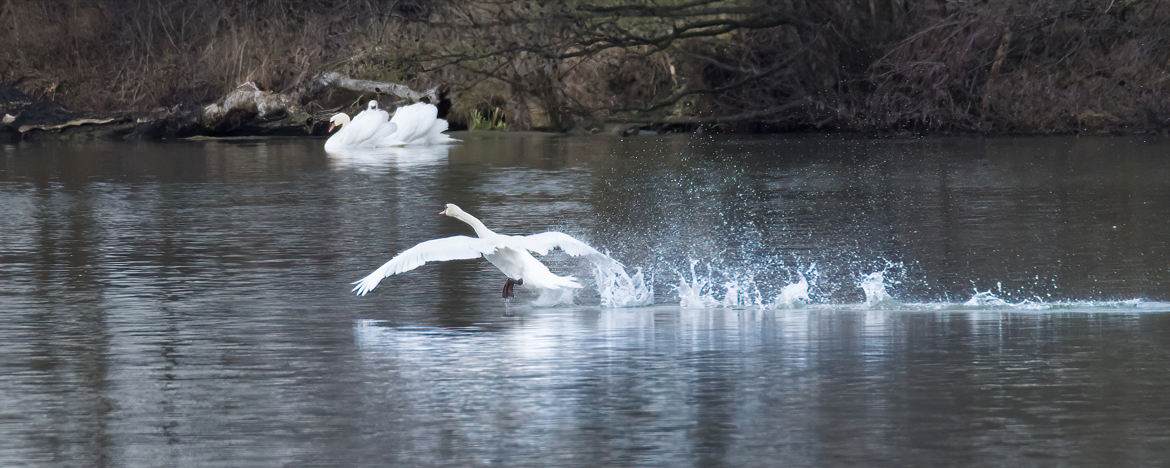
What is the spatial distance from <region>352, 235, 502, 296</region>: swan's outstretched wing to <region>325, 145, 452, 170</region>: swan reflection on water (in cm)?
1510

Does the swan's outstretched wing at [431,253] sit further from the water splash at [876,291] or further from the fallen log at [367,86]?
the fallen log at [367,86]

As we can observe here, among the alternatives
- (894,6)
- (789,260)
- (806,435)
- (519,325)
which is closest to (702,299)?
(519,325)

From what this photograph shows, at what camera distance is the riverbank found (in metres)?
31.6

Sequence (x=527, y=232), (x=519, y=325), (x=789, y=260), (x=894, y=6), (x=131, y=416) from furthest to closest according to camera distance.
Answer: (x=894, y=6)
(x=527, y=232)
(x=789, y=260)
(x=519, y=325)
(x=131, y=416)

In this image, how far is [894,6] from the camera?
3400 cm

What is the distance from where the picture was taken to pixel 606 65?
119 ft

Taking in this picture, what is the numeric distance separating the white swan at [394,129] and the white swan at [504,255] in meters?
20.4

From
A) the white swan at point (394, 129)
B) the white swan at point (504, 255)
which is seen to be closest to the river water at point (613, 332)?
the white swan at point (504, 255)

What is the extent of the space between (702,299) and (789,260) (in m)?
2.35

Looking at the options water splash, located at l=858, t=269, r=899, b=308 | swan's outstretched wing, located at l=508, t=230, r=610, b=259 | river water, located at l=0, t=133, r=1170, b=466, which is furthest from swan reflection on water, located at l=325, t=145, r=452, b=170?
swan's outstretched wing, located at l=508, t=230, r=610, b=259

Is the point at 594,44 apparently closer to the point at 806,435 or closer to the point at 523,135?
the point at 523,135

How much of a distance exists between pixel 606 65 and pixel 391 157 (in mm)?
→ 7865

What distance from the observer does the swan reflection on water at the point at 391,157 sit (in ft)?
87.7

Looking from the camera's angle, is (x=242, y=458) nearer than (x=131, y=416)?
Yes
